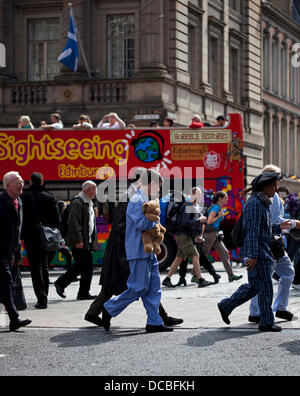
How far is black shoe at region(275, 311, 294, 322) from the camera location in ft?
36.9

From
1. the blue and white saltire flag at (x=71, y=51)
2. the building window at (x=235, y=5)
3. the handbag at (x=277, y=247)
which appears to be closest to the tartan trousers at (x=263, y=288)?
the handbag at (x=277, y=247)

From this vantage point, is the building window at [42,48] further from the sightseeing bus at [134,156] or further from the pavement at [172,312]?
the pavement at [172,312]

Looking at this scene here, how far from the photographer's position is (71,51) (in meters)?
30.0

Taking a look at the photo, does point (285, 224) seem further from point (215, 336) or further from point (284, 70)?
point (284, 70)

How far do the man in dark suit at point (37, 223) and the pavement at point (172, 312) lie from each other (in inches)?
13.4

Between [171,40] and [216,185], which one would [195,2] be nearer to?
[171,40]

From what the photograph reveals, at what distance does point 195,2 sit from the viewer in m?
35.1

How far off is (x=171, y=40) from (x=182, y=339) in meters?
23.2

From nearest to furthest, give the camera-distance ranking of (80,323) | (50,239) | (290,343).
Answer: (290,343), (80,323), (50,239)

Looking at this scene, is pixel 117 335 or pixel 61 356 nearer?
pixel 61 356

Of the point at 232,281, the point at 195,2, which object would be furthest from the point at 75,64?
Answer: the point at 232,281

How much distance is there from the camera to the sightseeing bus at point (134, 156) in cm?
2120

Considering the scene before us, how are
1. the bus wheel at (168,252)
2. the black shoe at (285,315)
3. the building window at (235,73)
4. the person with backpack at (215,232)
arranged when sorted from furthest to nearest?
1. the building window at (235,73)
2. the bus wheel at (168,252)
3. the person with backpack at (215,232)
4. the black shoe at (285,315)

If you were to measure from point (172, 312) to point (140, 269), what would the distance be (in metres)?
2.34
